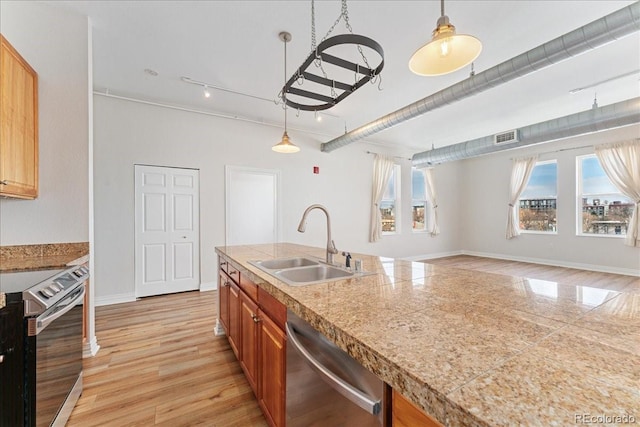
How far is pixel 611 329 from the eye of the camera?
80cm

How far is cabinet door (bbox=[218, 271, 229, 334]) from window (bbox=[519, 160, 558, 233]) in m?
7.38

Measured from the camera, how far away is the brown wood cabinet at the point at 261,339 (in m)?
1.31

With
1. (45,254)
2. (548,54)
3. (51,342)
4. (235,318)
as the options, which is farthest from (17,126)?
(548,54)

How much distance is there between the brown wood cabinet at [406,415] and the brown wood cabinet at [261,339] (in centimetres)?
68

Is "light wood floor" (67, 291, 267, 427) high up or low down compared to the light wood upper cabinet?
down

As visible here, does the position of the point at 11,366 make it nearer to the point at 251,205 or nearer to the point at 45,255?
the point at 45,255

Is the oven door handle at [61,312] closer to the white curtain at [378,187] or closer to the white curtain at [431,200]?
the white curtain at [378,187]

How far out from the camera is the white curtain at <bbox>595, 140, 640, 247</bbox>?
502 cm

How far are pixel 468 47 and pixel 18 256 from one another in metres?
3.74

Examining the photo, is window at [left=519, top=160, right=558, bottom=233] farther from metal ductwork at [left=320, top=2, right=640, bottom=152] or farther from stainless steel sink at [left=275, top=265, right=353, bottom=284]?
stainless steel sink at [left=275, top=265, right=353, bottom=284]

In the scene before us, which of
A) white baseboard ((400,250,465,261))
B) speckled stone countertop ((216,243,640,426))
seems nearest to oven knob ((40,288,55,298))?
speckled stone countertop ((216,243,640,426))

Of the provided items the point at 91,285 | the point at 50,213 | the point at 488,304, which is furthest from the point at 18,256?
the point at 488,304

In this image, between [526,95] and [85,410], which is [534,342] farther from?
[526,95]

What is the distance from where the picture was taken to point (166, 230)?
13.9ft
